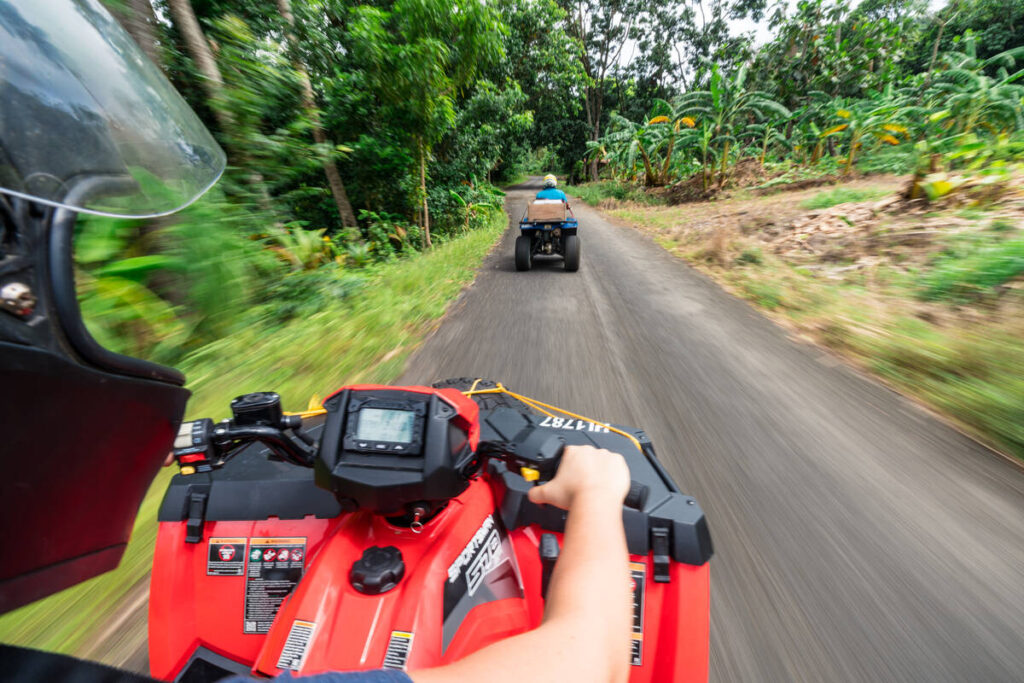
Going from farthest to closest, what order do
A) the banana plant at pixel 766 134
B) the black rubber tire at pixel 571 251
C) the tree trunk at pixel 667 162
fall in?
the tree trunk at pixel 667 162, the banana plant at pixel 766 134, the black rubber tire at pixel 571 251

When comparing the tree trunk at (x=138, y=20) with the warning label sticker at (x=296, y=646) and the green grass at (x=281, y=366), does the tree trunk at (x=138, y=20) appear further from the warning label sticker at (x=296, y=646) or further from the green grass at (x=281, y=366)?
the warning label sticker at (x=296, y=646)

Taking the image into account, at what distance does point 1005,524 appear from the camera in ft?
6.66

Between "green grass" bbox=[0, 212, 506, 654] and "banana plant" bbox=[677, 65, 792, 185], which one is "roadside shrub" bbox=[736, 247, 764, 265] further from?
"banana plant" bbox=[677, 65, 792, 185]

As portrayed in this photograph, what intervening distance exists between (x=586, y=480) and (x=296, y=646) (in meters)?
0.64

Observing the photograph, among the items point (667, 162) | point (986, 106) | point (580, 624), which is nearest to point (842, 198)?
point (986, 106)

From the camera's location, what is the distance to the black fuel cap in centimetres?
90

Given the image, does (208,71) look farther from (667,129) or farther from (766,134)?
(766,134)

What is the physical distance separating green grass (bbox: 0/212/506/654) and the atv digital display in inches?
34.2

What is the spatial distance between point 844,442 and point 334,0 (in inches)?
343

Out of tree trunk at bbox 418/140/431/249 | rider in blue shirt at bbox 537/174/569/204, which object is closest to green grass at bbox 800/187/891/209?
rider in blue shirt at bbox 537/174/569/204

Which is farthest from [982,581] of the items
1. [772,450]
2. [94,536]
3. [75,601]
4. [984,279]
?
[984,279]

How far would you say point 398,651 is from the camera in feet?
2.78

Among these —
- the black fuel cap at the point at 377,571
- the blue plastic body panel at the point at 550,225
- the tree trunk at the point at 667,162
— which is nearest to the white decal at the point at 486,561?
the black fuel cap at the point at 377,571

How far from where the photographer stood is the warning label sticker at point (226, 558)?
1.17 meters
